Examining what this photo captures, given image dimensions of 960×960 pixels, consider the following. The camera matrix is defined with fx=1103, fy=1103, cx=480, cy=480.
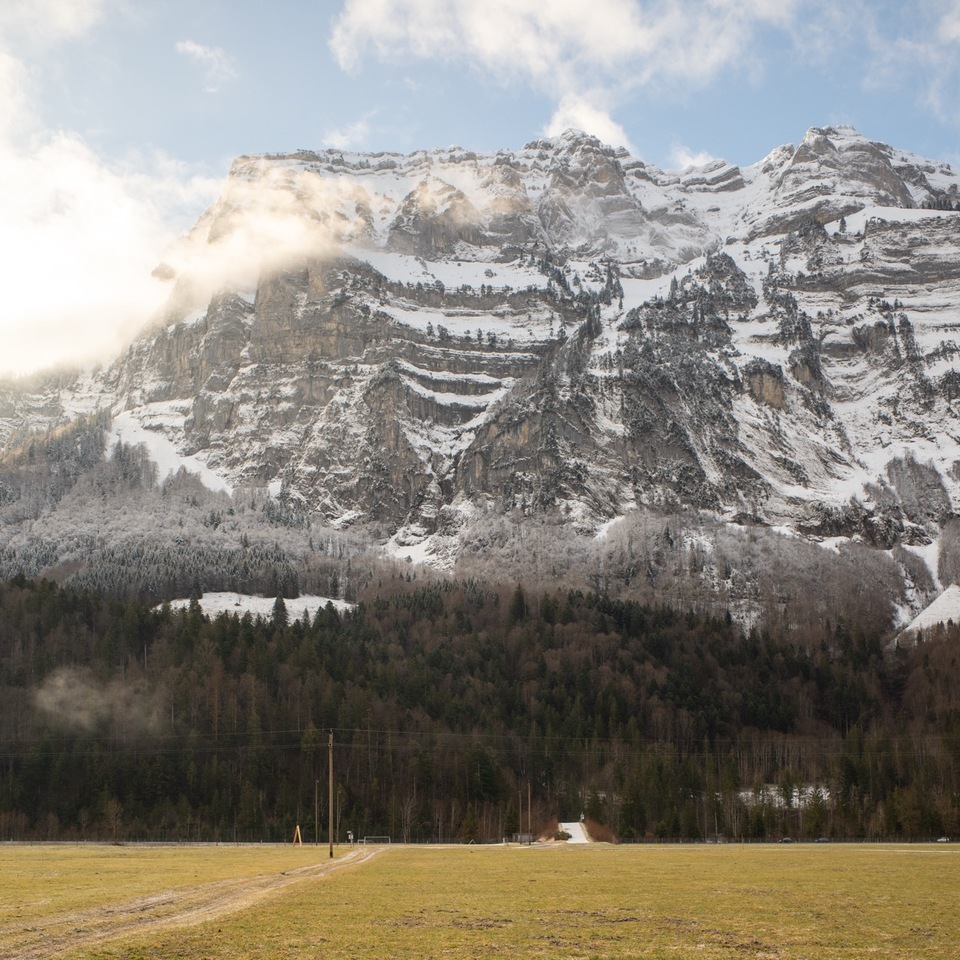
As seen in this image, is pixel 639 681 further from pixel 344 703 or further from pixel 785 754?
pixel 344 703

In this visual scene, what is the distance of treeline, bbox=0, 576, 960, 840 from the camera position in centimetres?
12094

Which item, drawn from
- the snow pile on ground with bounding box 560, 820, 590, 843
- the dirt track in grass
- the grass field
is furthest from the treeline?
the dirt track in grass

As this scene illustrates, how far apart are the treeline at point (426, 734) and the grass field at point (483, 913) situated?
2766 inches

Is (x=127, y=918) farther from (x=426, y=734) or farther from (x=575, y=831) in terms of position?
(x=426, y=734)

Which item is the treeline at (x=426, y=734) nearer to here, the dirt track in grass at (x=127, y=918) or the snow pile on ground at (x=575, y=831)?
the snow pile on ground at (x=575, y=831)

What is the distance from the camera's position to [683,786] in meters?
131

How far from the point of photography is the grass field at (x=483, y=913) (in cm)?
2362

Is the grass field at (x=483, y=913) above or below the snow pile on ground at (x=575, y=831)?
above

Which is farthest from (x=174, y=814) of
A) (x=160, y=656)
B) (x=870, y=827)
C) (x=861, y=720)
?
(x=861, y=720)

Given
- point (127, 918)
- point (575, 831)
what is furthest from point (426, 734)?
point (127, 918)

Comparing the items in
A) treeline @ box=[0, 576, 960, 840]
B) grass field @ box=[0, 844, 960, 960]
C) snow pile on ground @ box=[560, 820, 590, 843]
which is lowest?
snow pile on ground @ box=[560, 820, 590, 843]

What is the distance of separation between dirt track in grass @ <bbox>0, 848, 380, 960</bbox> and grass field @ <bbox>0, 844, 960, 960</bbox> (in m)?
0.06

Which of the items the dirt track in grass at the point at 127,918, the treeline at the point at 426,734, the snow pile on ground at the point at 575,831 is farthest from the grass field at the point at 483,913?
the treeline at the point at 426,734

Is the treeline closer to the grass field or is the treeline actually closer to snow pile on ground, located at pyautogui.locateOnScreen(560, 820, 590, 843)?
snow pile on ground, located at pyautogui.locateOnScreen(560, 820, 590, 843)
